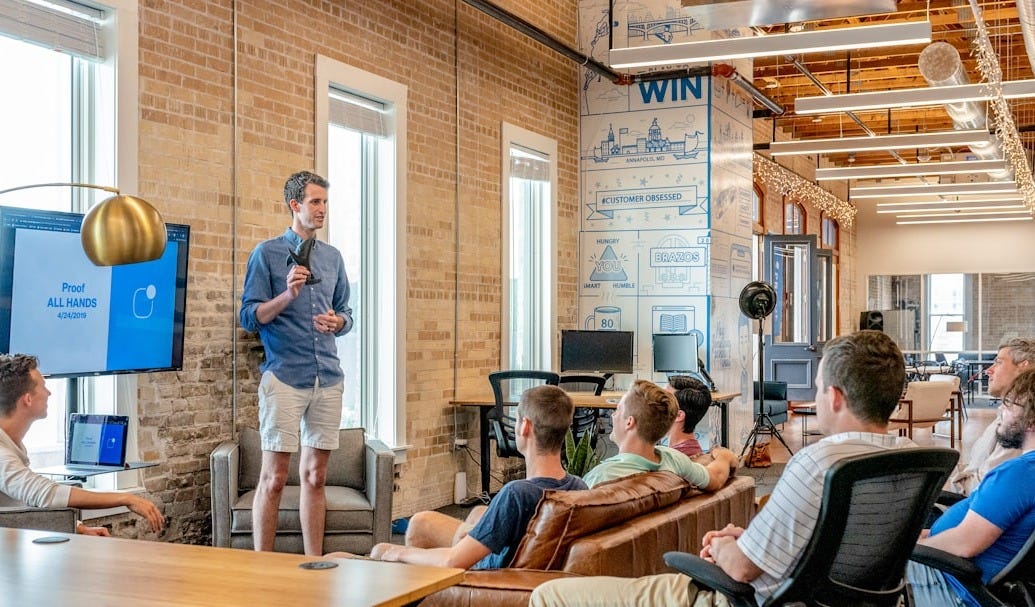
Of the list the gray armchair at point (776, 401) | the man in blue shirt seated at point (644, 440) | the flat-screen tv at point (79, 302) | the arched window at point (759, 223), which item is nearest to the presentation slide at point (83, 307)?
the flat-screen tv at point (79, 302)

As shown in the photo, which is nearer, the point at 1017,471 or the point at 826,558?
the point at 826,558

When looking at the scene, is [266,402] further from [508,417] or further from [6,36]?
[508,417]

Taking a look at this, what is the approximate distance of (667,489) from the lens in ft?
12.3

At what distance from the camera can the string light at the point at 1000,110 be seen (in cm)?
888

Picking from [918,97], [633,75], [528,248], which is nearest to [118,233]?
[528,248]

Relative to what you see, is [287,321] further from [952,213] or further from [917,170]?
[952,213]

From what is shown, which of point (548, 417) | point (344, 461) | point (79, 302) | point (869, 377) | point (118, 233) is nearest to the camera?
point (869, 377)

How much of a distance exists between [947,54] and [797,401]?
26.4 ft

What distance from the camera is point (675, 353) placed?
375 inches

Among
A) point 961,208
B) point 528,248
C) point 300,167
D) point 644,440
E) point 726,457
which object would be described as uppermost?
point 961,208

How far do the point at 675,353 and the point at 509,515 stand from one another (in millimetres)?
6319

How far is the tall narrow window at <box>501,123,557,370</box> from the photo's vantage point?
30.4 ft

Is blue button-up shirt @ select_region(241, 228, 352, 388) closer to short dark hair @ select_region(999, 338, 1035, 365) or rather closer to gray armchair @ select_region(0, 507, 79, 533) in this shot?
gray armchair @ select_region(0, 507, 79, 533)

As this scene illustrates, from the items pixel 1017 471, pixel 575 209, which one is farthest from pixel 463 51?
pixel 1017 471
